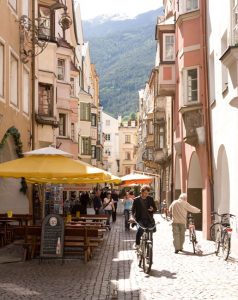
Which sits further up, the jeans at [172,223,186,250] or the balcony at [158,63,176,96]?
the balcony at [158,63,176,96]

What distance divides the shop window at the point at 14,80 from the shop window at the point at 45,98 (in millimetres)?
6851

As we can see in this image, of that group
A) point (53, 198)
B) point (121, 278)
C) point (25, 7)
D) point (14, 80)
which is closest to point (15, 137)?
point (14, 80)

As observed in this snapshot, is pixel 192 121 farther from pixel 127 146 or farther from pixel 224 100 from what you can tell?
pixel 127 146

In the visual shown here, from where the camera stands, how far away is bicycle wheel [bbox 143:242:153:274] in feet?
43.8

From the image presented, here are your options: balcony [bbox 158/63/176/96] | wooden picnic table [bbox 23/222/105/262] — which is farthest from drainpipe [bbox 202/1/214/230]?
balcony [bbox 158/63/176/96]

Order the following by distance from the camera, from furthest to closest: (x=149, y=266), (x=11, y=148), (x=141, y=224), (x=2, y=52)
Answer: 1. (x=11, y=148)
2. (x=2, y=52)
3. (x=141, y=224)
4. (x=149, y=266)

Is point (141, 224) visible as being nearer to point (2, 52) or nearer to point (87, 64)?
point (2, 52)

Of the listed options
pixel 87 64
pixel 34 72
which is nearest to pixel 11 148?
pixel 34 72

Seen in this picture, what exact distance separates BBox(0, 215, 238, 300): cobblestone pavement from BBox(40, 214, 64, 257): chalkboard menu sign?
11.1 inches

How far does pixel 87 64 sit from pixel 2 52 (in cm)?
5282

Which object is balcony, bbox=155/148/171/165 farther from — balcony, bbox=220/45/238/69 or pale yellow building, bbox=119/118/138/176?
pale yellow building, bbox=119/118/138/176

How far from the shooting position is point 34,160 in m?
16.9

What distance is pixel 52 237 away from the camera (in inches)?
602

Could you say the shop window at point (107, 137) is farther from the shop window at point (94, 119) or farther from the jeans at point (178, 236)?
the jeans at point (178, 236)
